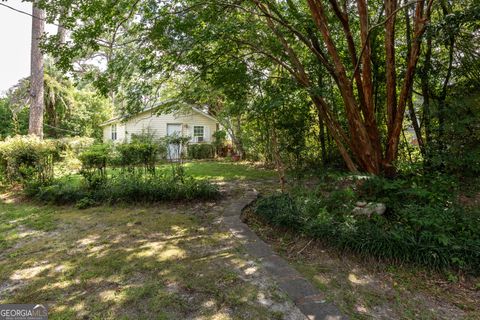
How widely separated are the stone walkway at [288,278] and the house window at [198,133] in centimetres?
1127

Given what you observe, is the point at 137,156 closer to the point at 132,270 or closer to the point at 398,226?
the point at 132,270

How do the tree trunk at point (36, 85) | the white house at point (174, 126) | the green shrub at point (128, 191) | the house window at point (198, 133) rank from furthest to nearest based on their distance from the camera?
the house window at point (198, 133) → the white house at point (174, 126) → the tree trunk at point (36, 85) → the green shrub at point (128, 191)

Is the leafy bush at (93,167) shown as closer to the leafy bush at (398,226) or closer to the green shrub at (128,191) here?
the green shrub at (128,191)

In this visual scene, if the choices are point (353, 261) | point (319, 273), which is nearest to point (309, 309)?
point (319, 273)

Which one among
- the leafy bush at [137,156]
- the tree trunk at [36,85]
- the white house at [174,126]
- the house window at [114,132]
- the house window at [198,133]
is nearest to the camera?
the leafy bush at [137,156]

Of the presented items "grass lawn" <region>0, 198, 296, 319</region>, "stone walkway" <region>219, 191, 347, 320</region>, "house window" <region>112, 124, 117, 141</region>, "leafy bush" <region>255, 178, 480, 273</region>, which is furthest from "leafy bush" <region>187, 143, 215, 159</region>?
"leafy bush" <region>255, 178, 480, 273</region>

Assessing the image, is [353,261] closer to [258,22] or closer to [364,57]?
[364,57]

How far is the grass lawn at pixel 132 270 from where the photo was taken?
6.47 ft

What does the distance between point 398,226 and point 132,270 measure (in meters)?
2.86

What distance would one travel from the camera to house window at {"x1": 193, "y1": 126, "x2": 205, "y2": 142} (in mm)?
14766

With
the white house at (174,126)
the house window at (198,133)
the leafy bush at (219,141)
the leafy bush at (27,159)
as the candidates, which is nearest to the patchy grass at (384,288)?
the leafy bush at (27,159)

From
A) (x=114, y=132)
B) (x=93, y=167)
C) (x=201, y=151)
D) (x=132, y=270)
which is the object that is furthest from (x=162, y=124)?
(x=132, y=270)

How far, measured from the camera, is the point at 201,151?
45.7 feet

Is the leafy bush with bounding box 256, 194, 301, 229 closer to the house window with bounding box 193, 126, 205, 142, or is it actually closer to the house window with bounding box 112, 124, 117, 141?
the house window with bounding box 193, 126, 205, 142
